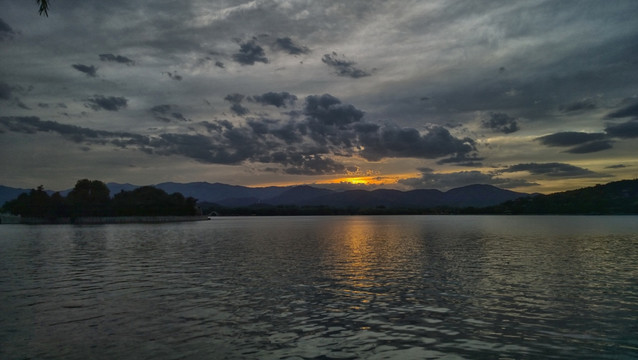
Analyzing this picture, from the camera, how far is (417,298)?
30031mm

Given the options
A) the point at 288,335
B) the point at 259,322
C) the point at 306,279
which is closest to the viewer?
the point at 288,335

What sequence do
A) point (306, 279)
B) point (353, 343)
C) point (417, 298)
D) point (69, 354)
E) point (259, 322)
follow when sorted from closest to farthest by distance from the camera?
1. point (69, 354)
2. point (353, 343)
3. point (259, 322)
4. point (417, 298)
5. point (306, 279)

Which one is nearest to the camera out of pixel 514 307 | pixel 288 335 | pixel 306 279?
pixel 288 335

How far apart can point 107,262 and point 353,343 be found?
46016mm

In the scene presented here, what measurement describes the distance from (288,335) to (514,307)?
602 inches

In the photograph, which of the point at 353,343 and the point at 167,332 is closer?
the point at 353,343

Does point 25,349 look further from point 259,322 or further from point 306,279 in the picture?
point 306,279

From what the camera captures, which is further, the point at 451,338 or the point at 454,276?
the point at 454,276

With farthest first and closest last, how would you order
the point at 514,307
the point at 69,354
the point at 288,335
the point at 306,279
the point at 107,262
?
the point at 107,262
the point at 306,279
the point at 514,307
the point at 288,335
the point at 69,354

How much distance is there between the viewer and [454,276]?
40594 millimetres

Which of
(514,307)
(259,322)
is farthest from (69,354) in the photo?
(514,307)

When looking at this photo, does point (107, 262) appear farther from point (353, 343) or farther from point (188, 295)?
point (353, 343)

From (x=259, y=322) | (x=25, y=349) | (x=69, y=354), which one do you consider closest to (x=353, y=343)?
(x=259, y=322)

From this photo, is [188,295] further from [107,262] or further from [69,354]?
[107,262]
